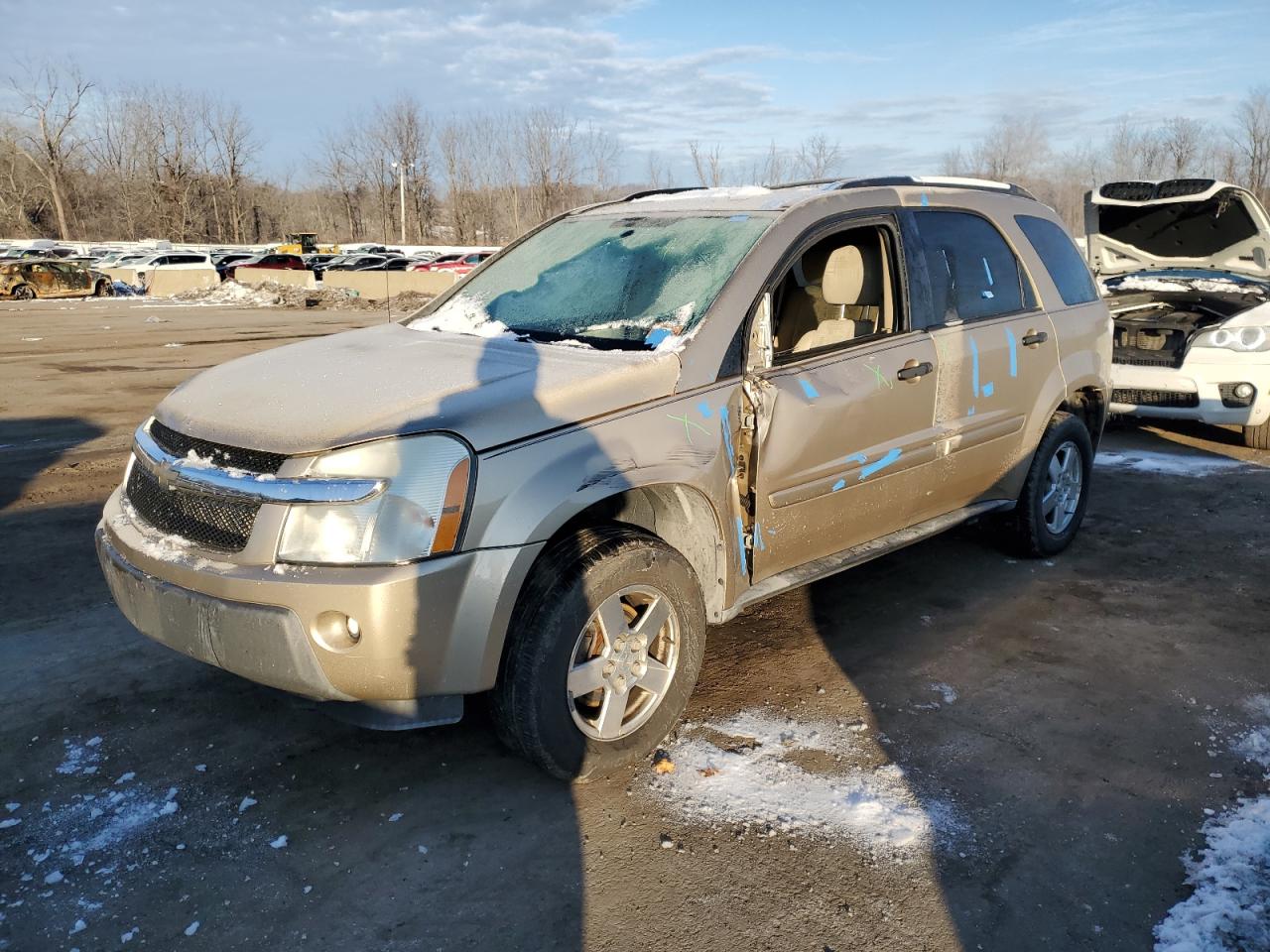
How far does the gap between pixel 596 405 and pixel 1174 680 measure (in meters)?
2.68

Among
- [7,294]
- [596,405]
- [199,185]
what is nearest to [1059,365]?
[596,405]

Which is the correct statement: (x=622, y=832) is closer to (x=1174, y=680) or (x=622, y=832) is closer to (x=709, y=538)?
(x=709, y=538)

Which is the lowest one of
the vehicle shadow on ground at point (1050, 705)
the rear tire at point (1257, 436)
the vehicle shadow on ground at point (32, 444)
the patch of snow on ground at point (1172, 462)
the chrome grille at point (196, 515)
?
the vehicle shadow on ground at point (1050, 705)

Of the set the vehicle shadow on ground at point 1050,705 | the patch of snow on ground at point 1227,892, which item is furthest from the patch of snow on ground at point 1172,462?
the patch of snow on ground at point 1227,892

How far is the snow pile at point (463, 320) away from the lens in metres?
3.99

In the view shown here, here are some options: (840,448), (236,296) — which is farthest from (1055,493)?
(236,296)

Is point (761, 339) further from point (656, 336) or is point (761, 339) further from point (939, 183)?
point (939, 183)

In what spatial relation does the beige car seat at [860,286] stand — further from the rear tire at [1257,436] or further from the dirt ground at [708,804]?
the rear tire at [1257,436]

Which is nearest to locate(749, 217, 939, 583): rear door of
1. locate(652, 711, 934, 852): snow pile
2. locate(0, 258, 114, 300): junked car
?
locate(652, 711, 934, 852): snow pile

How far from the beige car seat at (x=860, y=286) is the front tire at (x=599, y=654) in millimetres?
1445

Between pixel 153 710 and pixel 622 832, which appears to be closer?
pixel 622 832

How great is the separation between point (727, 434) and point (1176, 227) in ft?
23.7

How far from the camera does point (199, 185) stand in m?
74.9

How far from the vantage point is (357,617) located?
268 cm
